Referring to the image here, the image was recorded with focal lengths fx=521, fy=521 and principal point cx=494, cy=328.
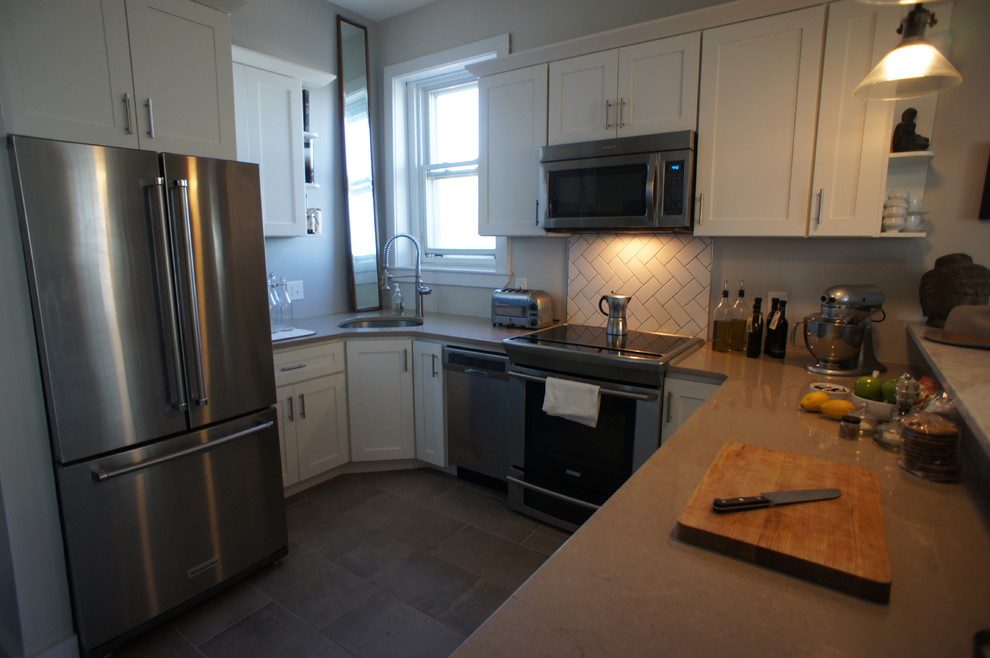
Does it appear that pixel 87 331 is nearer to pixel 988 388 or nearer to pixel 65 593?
pixel 65 593

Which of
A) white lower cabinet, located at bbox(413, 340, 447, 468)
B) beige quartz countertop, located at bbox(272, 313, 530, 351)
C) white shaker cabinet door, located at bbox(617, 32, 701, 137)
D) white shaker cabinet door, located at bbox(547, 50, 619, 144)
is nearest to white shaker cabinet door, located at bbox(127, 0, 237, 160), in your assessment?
beige quartz countertop, located at bbox(272, 313, 530, 351)

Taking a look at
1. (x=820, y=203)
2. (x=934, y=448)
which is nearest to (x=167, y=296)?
(x=934, y=448)

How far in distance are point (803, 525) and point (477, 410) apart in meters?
2.06

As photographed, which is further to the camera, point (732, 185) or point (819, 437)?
point (732, 185)

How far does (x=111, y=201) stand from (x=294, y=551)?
165 centimetres

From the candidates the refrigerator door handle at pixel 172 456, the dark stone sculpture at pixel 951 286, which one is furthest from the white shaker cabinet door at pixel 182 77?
the dark stone sculpture at pixel 951 286

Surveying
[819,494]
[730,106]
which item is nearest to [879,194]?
[730,106]

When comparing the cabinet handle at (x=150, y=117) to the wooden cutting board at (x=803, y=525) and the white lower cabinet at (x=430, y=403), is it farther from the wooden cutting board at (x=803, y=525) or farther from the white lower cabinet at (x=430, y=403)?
the wooden cutting board at (x=803, y=525)

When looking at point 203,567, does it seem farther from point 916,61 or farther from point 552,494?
point 916,61

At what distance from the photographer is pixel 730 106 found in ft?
7.38

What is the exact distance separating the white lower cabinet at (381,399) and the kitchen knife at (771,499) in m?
2.30

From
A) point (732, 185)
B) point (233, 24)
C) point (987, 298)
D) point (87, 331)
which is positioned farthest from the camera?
point (233, 24)

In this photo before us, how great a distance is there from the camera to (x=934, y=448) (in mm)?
1113

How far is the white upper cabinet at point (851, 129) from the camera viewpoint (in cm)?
196
